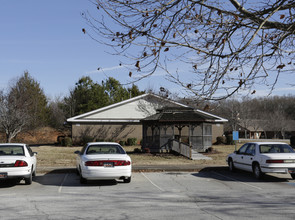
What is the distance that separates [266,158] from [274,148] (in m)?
1.21

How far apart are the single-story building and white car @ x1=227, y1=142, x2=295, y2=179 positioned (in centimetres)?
2353

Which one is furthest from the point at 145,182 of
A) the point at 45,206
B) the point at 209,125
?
the point at 209,125

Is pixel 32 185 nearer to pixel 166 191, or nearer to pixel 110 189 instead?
pixel 110 189

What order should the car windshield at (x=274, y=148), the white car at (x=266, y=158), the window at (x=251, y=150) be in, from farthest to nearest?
the window at (x=251, y=150) → the car windshield at (x=274, y=148) → the white car at (x=266, y=158)

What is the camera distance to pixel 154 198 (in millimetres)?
9766

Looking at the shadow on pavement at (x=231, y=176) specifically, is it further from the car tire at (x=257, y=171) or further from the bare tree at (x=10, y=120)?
the bare tree at (x=10, y=120)

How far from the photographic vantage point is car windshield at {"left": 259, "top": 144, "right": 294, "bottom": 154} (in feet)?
46.6

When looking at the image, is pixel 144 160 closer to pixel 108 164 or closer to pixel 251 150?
pixel 251 150

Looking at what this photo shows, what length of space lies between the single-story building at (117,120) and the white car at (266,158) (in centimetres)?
2353

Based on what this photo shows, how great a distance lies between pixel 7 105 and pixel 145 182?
92.5ft

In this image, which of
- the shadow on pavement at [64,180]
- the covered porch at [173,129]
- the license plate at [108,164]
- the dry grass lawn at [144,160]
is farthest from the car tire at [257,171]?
the covered porch at [173,129]

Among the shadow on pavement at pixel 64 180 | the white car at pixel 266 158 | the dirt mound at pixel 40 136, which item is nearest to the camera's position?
the shadow on pavement at pixel 64 180

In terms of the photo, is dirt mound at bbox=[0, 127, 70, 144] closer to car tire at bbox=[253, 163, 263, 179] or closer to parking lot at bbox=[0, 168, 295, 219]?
parking lot at bbox=[0, 168, 295, 219]

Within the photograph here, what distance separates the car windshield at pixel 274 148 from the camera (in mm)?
14201
